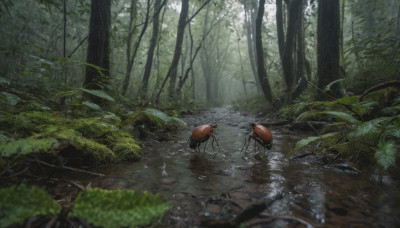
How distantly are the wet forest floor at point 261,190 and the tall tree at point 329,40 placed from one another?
3.73 metres

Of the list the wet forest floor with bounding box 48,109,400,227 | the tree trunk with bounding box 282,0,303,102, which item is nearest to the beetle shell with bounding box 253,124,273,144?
the wet forest floor with bounding box 48,109,400,227

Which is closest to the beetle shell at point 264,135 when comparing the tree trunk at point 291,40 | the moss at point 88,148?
the moss at point 88,148

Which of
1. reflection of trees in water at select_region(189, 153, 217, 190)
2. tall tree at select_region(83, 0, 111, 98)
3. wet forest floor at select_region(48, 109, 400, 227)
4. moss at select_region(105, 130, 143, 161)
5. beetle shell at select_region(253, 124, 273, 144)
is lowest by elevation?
reflection of trees in water at select_region(189, 153, 217, 190)

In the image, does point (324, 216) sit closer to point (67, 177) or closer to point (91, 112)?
point (67, 177)

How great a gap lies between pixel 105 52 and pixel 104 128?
2.70 metres

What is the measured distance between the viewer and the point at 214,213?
1118mm

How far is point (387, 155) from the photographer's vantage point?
1535mm

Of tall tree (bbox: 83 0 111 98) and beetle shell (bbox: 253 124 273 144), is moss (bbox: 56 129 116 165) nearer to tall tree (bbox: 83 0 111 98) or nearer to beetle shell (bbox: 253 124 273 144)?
beetle shell (bbox: 253 124 273 144)

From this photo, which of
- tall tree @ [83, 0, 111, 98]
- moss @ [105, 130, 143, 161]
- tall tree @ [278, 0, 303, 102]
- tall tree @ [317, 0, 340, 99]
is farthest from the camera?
tall tree @ [278, 0, 303, 102]

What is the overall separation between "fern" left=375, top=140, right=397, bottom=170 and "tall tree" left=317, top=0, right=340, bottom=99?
3900 mm

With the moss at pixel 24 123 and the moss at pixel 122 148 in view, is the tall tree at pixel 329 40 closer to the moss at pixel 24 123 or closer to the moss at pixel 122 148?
the moss at pixel 122 148

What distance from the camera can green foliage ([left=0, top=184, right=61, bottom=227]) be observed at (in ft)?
2.45

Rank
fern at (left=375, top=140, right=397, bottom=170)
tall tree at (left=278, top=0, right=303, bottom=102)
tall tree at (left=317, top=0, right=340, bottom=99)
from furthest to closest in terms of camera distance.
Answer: tall tree at (left=278, top=0, right=303, bottom=102), tall tree at (left=317, top=0, right=340, bottom=99), fern at (left=375, top=140, right=397, bottom=170)

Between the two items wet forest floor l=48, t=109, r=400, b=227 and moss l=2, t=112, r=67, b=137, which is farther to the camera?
moss l=2, t=112, r=67, b=137
